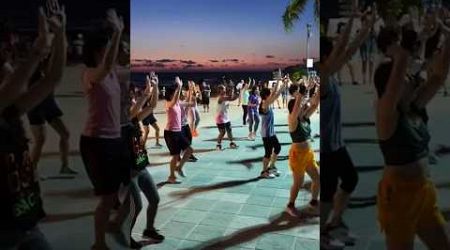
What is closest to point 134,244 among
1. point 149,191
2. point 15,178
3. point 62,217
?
point 149,191

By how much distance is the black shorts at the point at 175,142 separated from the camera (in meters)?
4.21

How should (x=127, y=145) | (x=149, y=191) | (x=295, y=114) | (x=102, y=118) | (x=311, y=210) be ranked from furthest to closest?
1. (x=295, y=114)
2. (x=311, y=210)
3. (x=149, y=191)
4. (x=127, y=145)
5. (x=102, y=118)

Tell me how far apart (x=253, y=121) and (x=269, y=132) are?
12.1 inches

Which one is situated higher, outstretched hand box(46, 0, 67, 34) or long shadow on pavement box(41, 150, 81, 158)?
outstretched hand box(46, 0, 67, 34)

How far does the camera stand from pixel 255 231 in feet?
9.68

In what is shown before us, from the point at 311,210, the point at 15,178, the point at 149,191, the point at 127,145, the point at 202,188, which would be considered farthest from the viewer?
the point at 202,188

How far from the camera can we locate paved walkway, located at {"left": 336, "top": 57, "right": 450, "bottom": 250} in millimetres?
2037

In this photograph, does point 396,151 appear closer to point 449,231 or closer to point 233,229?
point 449,231

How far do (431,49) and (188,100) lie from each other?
2.55 metres

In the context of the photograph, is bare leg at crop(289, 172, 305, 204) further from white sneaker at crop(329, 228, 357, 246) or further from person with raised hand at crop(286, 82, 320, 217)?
white sneaker at crop(329, 228, 357, 246)

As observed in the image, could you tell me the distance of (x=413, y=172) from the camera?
2008 mm

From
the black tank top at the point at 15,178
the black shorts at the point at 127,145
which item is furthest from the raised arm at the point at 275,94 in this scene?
the black tank top at the point at 15,178

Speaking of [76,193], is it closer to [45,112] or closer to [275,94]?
[45,112]

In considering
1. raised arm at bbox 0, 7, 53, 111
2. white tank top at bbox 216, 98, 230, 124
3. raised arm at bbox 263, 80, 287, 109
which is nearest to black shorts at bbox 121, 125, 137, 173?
raised arm at bbox 0, 7, 53, 111
